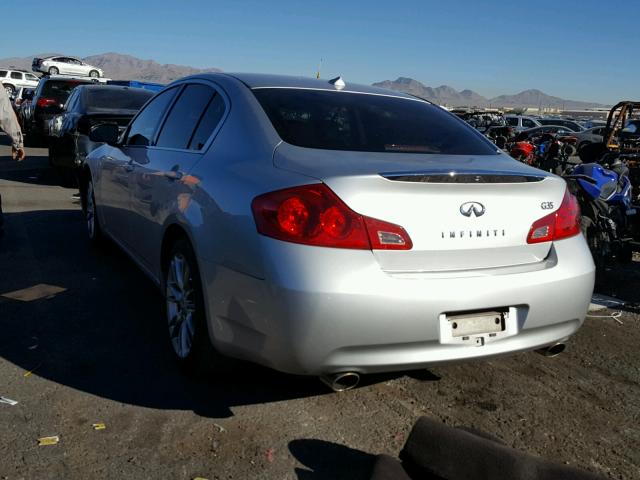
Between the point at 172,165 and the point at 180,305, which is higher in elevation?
the point at 172,165

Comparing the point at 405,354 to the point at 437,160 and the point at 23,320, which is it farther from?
the point at 23,320

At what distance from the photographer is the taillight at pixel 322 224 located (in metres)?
2.66

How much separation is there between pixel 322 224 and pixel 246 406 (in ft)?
3.82

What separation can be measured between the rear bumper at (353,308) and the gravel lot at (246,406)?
0.43m

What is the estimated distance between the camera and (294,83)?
12.9ft

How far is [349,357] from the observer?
2.70 m

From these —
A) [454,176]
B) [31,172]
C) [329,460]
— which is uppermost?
[454,176]

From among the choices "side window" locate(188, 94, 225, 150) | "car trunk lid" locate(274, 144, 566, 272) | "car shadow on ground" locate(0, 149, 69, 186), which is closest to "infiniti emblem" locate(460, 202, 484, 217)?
"car trunk lid" locate(274, 144, 566, 272)

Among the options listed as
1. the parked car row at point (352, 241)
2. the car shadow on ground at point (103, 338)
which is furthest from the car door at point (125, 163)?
the parked car row at point (352, 241)

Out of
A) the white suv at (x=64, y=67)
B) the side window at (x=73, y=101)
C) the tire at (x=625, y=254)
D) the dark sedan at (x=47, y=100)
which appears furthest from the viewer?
the white suv at (x=64, y=67)

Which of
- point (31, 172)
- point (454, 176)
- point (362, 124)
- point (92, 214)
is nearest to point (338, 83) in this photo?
point (362, 124)

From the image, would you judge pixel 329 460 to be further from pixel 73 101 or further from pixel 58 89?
pixel 58 89

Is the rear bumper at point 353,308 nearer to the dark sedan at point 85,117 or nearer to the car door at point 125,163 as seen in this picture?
the car door at point 125,163

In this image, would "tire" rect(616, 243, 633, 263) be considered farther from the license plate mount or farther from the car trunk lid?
the license plate mount
